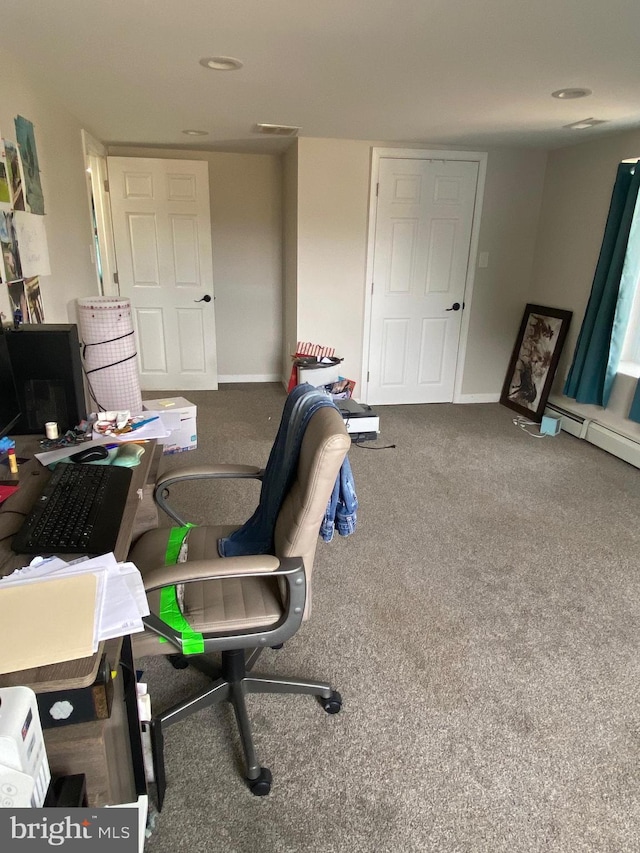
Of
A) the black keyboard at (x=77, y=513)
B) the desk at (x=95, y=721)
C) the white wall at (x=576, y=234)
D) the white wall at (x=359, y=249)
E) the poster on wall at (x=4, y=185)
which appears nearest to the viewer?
the desk at (x=95, y=721)

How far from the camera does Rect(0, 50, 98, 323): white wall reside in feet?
7.79

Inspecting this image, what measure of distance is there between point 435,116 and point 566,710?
10.5 feet

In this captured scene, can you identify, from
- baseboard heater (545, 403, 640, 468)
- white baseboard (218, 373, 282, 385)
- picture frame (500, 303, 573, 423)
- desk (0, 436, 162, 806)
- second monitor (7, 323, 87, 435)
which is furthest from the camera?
white baseboard (218, 373, 282, 385)

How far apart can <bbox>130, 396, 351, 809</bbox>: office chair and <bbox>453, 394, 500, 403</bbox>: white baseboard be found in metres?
3.79

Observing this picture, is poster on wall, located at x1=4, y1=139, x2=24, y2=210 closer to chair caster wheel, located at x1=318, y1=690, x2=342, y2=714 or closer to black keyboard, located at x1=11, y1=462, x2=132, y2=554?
black keyboard, located at x1=11, y1=462, x2=132, y2=554

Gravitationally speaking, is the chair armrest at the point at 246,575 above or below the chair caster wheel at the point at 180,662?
above

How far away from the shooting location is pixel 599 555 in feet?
8.62

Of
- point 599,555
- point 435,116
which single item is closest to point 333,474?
point 599,555

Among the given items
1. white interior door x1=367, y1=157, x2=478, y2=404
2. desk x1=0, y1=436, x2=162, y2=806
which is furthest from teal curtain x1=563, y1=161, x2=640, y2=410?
desk x1=0, y1=436, x2=162, y2=806

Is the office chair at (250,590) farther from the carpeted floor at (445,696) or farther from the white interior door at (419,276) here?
the white interior door at (419,276)

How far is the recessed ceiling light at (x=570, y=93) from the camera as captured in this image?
269 cm

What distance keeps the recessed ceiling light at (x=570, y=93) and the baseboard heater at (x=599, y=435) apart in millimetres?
2164

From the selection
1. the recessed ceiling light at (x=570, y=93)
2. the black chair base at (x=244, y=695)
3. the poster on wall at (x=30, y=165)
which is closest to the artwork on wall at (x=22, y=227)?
the poster on wall at (x=30, y=165)

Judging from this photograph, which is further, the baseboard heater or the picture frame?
the picture frame
